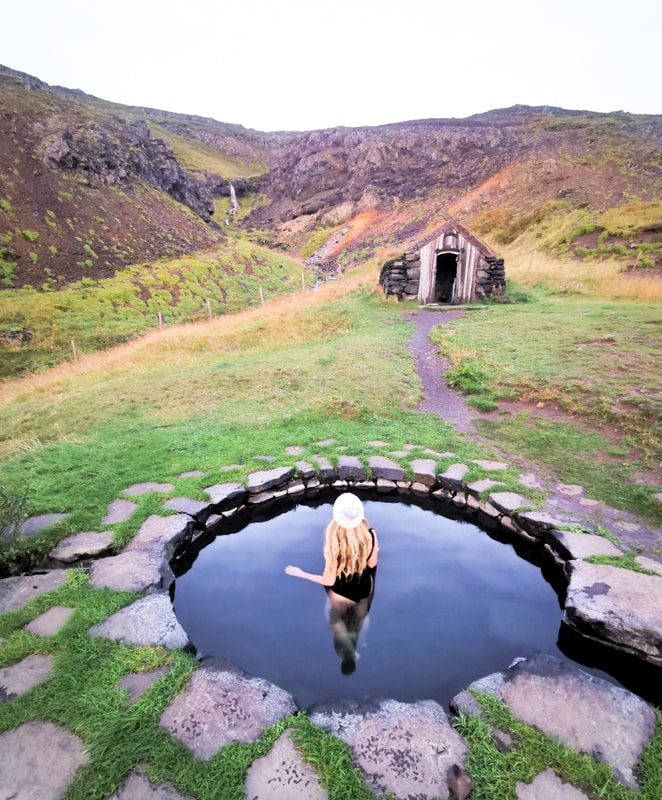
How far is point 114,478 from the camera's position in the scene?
4.86 metres

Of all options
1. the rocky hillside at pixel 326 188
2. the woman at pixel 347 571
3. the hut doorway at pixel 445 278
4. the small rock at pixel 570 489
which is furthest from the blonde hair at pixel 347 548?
the rocky hillside at pixel 326 188

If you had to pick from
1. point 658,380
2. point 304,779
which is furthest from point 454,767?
point 658,380

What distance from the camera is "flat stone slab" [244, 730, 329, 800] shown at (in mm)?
1844

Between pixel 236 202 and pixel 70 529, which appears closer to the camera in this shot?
pixel 70 529

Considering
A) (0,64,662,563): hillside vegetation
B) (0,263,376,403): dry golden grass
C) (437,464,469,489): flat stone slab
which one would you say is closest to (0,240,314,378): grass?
(0,64,662,563): hillside vegetation

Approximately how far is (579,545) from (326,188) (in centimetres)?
5778

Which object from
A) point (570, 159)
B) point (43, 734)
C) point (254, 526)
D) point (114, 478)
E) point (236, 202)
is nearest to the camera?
point (43, 734)

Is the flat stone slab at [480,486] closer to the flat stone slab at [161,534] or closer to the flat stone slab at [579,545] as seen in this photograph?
the flat stone slab at [579,545]

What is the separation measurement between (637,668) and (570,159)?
40.5 meters

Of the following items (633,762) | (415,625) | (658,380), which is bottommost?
(415,625)

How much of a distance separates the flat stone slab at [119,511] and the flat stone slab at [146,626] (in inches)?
50.5

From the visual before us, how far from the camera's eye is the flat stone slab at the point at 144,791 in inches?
71.4

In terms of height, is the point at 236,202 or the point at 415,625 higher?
the point at 236,202

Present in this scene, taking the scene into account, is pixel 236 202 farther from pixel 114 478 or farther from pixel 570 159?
pixel 114 478
